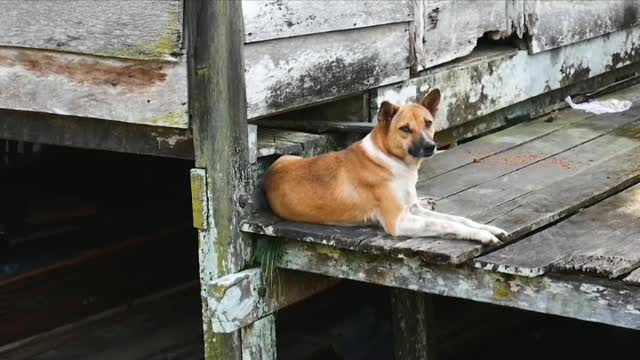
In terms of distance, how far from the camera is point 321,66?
4.98m

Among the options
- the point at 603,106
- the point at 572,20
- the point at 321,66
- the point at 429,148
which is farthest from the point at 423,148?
the point at 572,20

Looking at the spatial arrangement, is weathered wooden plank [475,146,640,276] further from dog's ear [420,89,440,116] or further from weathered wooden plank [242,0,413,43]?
weathered wooden plank [242,0,413,43]

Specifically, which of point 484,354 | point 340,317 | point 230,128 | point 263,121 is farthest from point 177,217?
point 230,128

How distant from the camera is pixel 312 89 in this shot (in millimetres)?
4949

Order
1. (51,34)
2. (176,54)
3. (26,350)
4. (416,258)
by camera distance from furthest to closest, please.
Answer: (26,350)
(51,34)
(176,54)
(416,258)

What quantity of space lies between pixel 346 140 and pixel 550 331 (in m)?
3.52

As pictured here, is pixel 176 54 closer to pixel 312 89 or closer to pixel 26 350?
pixel 312 89

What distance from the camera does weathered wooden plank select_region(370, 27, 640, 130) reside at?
575cm

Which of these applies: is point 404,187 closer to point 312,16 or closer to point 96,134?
point 312,16

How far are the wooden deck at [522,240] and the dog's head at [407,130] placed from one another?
356mm

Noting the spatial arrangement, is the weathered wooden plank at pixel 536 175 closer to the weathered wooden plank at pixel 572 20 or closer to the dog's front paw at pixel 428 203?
the dog's front paw at pixel 428 203

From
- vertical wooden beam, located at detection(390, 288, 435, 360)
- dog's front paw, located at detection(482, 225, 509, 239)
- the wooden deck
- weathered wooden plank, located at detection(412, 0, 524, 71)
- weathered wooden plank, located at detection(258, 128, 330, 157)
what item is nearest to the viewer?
the wooden deck

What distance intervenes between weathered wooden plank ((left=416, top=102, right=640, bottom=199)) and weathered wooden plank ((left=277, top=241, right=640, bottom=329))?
0.66 metres

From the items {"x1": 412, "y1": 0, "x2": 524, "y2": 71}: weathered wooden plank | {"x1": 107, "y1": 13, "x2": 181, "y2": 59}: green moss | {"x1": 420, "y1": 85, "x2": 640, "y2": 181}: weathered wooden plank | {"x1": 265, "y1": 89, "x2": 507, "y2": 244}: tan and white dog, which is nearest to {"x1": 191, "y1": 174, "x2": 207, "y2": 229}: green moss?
{"x1": 265, "y1": 89, "x2": 507, "y2": 244}: tan and white dog
